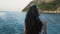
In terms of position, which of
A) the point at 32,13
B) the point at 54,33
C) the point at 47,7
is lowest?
the point at 54,33

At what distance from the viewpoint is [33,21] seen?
1186mm

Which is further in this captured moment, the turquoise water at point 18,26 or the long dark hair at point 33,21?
the turquoise water at point 18,26

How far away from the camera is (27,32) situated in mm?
1224

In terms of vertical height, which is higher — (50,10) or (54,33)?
(50,10)

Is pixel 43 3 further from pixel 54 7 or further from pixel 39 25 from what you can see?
pixel 39 25

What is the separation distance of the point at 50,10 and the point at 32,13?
7.98 metres

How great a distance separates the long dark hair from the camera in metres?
1.17

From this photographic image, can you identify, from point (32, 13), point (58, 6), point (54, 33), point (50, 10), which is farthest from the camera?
point (58, 6)

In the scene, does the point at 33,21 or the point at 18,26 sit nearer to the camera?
the point at 33,21

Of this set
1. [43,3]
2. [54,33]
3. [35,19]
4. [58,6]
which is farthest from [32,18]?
[58,6]

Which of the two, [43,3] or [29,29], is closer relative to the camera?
[29,29]

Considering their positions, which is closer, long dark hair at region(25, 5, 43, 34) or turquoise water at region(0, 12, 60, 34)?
long dark hair at region(25, 5, 43, 34)

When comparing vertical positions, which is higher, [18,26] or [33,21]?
[33,21]

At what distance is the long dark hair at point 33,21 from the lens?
117cm
